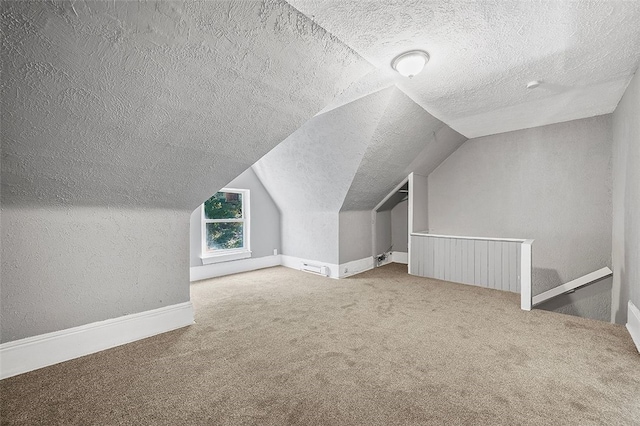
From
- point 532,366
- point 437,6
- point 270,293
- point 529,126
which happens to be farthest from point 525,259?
point 270,293

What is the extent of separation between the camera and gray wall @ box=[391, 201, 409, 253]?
575cm

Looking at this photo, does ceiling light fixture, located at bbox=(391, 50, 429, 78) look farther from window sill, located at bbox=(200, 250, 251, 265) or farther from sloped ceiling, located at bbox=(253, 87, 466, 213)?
window sill, located at bbox=(200, 250, 251, 265)

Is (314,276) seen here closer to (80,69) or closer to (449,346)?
(449,346)

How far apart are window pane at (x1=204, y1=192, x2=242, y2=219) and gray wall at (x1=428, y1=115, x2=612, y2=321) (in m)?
3.97

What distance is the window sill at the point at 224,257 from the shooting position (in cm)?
443

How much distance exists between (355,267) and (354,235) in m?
0.56

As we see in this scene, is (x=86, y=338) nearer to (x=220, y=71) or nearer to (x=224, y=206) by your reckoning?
(x=220, y=71)

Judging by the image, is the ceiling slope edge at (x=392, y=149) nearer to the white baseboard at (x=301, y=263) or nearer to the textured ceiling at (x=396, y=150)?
the textured ceiling at (x=396, y=150)

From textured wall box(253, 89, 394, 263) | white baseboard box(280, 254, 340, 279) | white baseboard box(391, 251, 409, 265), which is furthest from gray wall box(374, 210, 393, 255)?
textured wall box(253, 89, 394, 263)

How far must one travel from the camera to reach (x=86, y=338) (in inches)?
85.8

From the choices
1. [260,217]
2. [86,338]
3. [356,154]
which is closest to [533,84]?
[356,154]

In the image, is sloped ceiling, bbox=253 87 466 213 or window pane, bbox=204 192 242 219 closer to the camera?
sloped ceiling, bbox=253 87 466 213

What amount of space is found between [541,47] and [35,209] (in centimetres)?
394

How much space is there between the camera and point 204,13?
1382mm
